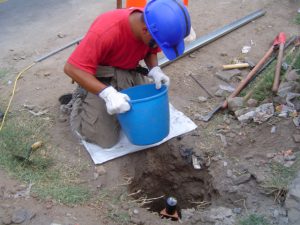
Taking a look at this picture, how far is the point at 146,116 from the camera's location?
3.04 m

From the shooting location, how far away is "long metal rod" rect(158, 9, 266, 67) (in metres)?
4.64

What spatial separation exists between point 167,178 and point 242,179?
0.75 metres

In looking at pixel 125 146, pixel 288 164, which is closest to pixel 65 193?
pixel 125 146

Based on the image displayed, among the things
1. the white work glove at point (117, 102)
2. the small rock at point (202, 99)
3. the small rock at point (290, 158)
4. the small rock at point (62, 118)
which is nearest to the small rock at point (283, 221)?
the small rock at point (290, 158)

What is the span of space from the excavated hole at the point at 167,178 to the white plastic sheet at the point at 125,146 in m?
0.12

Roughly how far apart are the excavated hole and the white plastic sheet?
0.38 feet

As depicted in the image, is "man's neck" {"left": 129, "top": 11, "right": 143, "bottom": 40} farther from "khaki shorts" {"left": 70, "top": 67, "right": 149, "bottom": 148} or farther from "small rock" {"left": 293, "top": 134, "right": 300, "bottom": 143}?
"small rock" {"left": 293, "top": 134, "right": 300, "bottom": 143}

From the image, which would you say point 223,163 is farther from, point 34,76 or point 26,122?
point 34,76

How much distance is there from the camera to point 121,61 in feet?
10.9

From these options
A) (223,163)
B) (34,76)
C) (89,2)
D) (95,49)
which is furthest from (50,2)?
(223,163)

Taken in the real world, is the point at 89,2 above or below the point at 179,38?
below

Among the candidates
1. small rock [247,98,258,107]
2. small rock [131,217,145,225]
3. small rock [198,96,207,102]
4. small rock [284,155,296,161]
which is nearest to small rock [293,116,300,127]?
small rock [284,155,296,161]

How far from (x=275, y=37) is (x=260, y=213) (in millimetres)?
2844

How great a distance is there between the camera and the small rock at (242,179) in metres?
2.98
